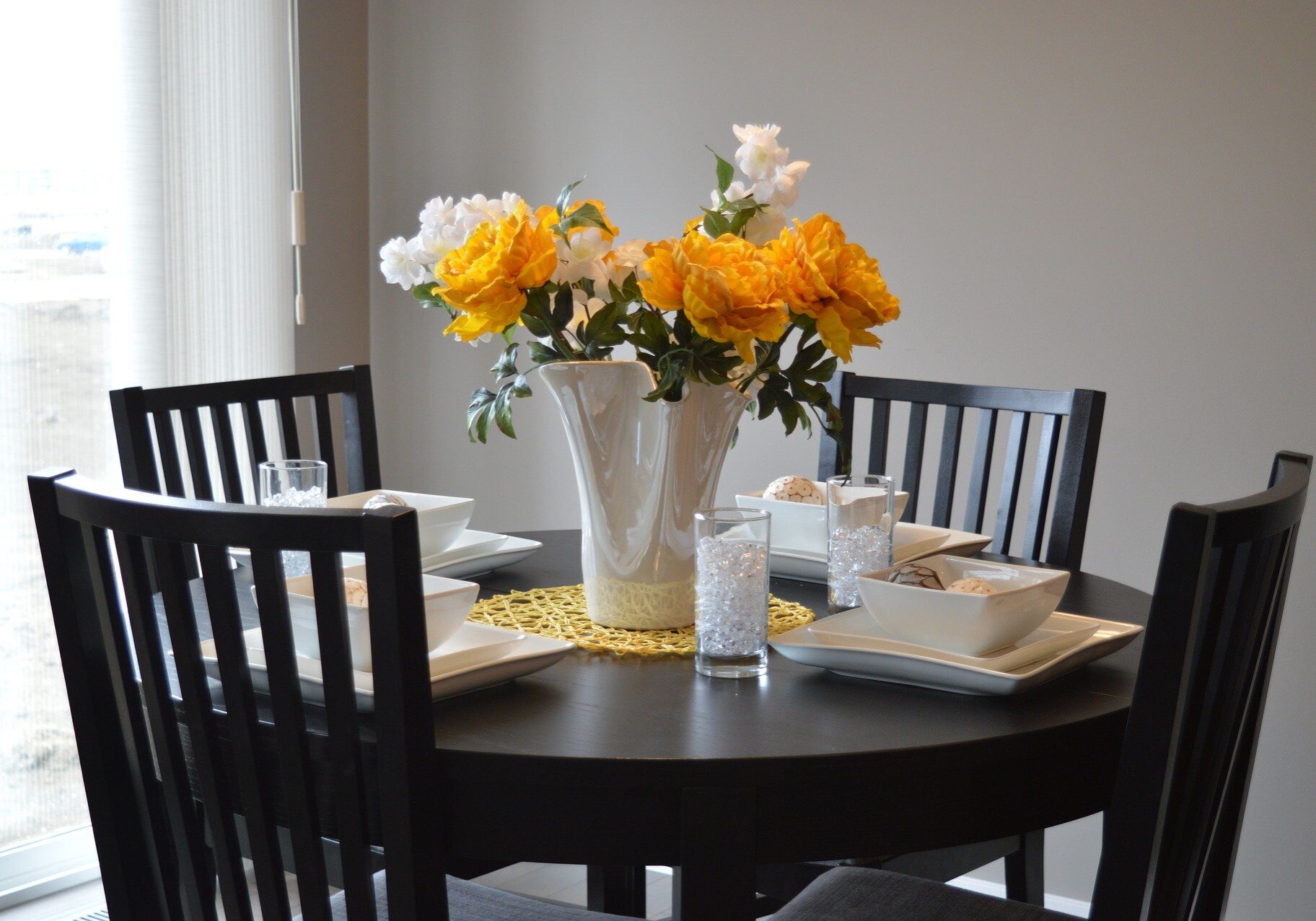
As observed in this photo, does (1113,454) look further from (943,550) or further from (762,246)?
(762,246)

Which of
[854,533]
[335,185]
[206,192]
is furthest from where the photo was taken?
[335,185]

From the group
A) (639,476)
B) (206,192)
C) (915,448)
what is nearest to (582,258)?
(639,476)

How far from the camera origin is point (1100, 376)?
2.50 metres

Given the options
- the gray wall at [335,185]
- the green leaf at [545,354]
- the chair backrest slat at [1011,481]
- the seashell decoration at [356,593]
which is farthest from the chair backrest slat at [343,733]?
the gray wall at [335,185]

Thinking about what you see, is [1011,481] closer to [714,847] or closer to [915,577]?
[915,577]

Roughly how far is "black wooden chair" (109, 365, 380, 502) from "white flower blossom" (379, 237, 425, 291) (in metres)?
0.39

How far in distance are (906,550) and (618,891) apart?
0.73 m

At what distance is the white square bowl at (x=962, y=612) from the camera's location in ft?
3.89

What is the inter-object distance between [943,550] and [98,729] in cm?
111

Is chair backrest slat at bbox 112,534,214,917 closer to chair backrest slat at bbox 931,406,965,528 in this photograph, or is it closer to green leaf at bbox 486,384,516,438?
green leaf at bbox 486,384,516,438

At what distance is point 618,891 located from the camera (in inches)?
78.1

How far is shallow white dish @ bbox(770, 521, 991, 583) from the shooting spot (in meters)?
1.68

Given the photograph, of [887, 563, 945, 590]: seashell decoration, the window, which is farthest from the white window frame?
[887, 563, 945, 590]: seashell decoration

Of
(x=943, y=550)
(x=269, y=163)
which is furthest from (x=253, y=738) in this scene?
(x=269, y=163)
